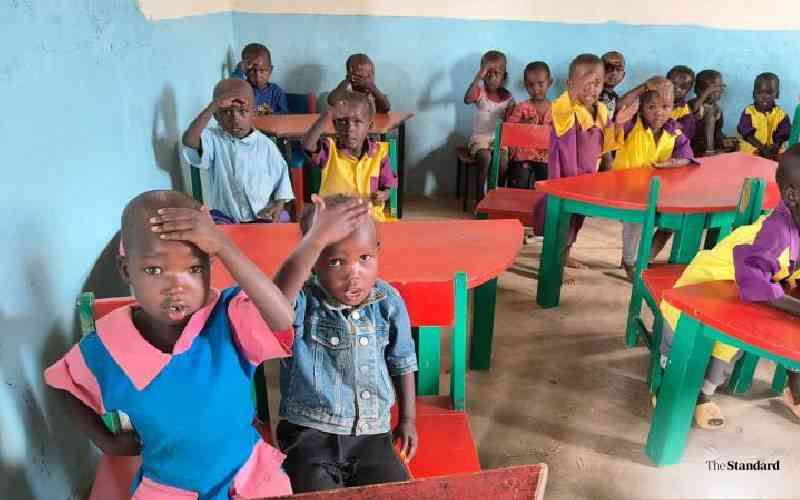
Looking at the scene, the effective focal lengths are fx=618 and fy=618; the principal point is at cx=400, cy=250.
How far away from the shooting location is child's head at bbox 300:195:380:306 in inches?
51.8

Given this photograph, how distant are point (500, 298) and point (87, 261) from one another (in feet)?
6.82

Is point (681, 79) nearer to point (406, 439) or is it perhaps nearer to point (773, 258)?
point (773, 258)

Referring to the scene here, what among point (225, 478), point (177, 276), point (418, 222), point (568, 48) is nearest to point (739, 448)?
point (418, 222)

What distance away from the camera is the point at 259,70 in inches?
175

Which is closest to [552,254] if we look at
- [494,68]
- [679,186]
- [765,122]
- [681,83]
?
[679,186]

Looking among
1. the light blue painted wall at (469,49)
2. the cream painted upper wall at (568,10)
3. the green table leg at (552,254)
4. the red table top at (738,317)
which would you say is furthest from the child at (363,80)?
the red table top at (738,317)

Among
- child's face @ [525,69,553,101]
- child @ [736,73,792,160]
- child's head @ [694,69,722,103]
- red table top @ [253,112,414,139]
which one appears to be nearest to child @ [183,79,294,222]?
red table top @ [253,112,414,139]

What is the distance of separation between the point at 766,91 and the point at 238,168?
13.4ft

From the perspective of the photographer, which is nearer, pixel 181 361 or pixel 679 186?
pixel 181 361

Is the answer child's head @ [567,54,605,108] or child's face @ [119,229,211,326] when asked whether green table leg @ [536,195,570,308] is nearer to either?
child's head @ [567,54,605,108]

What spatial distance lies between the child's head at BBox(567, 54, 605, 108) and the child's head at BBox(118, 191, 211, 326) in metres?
2.69

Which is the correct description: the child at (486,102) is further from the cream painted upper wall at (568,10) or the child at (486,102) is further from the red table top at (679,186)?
the red table top at (679,186)

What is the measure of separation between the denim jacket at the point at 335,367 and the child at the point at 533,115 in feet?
10.4

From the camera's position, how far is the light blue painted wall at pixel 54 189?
4.61ft
